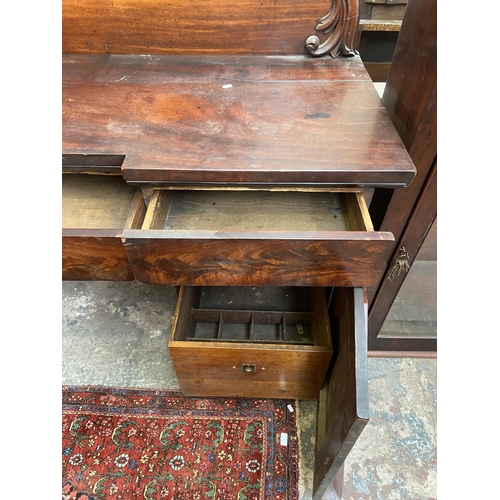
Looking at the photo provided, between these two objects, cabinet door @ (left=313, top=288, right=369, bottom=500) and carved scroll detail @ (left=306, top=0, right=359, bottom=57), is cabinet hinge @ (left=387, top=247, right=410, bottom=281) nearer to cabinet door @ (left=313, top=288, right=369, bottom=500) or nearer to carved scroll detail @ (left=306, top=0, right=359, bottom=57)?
cabinet door @ (left=313, top=288, right=369, bottom=500)

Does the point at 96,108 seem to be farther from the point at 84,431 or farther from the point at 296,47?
the point at 84,431

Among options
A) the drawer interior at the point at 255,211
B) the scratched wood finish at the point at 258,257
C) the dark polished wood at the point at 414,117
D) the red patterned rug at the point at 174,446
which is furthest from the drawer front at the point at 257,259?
the red patterned rug at the point at 174,446

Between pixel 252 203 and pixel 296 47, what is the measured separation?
444 millimetres

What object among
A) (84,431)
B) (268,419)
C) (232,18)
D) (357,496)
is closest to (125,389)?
(84,431)

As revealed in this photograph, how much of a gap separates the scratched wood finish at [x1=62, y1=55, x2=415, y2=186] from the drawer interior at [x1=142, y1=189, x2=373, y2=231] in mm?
89

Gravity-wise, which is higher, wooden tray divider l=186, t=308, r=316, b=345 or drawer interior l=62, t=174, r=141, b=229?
drawer interior l=62, t=174, r=141, b=229

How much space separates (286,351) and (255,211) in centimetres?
31

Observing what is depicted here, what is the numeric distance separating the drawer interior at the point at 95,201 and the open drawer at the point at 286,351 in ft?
0.89

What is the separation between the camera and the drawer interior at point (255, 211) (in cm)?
74

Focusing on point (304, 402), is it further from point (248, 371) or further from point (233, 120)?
point (233, 120)

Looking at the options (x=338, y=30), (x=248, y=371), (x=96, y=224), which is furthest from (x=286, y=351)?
(x=338, y=30)

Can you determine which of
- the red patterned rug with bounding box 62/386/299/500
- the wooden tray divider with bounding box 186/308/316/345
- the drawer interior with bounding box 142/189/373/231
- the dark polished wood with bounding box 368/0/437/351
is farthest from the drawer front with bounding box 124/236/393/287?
the red patterned rug with bounding box 62/386/299/500

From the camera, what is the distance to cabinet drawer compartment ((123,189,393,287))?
23.4 inches

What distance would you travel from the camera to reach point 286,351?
82 centimetres
